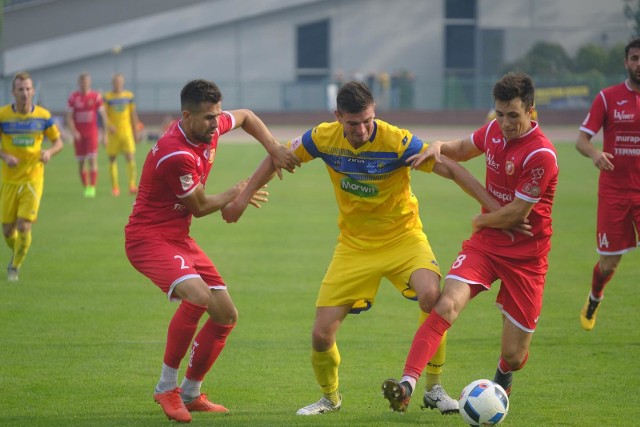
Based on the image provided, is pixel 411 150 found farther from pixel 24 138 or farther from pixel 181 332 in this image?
pixel 24 138

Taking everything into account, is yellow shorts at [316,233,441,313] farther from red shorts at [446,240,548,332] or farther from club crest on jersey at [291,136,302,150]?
club crest on jersey at [291,136,302,150]

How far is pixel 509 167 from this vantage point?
6879mm

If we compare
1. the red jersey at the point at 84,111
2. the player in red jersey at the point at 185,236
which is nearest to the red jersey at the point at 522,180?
the player in red jersey at the point at 185,236

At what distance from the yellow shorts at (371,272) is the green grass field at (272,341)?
82 centimetres

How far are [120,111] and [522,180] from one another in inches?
655

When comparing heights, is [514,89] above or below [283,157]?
→ above

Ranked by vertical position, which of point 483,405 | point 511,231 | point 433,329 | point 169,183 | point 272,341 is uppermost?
point 169,183

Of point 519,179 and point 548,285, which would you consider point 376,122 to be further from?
point 548,285

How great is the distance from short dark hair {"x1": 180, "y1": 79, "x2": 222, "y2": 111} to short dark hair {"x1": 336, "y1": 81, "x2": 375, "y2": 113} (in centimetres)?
87

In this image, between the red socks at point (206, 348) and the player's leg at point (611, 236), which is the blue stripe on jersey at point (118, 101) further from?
the red socks at point (206, 348)

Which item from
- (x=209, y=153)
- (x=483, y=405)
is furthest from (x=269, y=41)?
(x=483, y=405)

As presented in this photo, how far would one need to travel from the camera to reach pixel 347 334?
385 inches

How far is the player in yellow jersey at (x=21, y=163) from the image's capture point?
12234 millimetres

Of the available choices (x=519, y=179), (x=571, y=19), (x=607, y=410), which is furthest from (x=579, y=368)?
(x=571, y=19)
